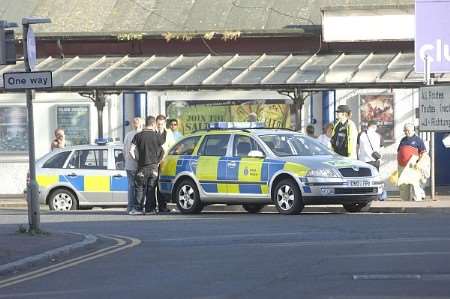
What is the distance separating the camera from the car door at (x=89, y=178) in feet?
76.5

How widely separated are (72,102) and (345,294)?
64.9ft

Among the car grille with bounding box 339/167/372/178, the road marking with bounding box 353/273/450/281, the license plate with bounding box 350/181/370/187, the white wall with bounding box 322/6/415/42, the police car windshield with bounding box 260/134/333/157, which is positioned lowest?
the road marking with bounding box 353/273/450/281

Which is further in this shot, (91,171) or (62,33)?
(62,33)

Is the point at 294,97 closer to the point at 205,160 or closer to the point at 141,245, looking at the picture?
the point at 205,160

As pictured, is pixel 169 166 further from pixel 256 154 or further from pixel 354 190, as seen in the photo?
pixel 354 190

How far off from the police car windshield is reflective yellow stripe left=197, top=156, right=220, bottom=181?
3.21 ft

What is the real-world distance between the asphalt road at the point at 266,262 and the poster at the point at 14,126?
11082 mm

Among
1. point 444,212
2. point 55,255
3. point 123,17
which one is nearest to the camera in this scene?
point 55,255

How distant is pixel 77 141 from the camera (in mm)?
29047

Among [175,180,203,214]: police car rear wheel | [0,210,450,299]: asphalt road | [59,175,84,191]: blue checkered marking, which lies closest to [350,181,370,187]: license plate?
[0,210,450,299]: asphalt road

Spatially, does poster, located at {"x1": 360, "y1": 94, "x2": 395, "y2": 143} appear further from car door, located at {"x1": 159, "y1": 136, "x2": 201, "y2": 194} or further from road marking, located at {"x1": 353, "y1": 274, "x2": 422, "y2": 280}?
road marking, located at {"x1": 353, "y1": 274, "x2": 422, "y2": 280}

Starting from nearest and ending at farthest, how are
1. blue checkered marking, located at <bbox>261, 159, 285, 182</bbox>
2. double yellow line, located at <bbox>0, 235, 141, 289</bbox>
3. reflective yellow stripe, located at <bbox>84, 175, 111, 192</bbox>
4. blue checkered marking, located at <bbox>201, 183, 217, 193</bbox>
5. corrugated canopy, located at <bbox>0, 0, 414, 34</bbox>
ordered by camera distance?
double yellow line, located at <bbox>0, 235, 141, 289</bbox>, blue checkered marking, located at <bbox>261, 159, 285, 182</bbox>, blue checkered marking, located at <bbox>201, 183, 217, 193</bbox>, reflective yellow stripe, located at <bbox>84, 175, 111, 192</bbox>, corrugated canopy, located at <bbox>0, 0, 414, 34</bbox>

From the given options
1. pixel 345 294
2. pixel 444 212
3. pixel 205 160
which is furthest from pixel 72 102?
pixel 345 294

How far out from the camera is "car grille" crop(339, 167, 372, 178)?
774 inches
